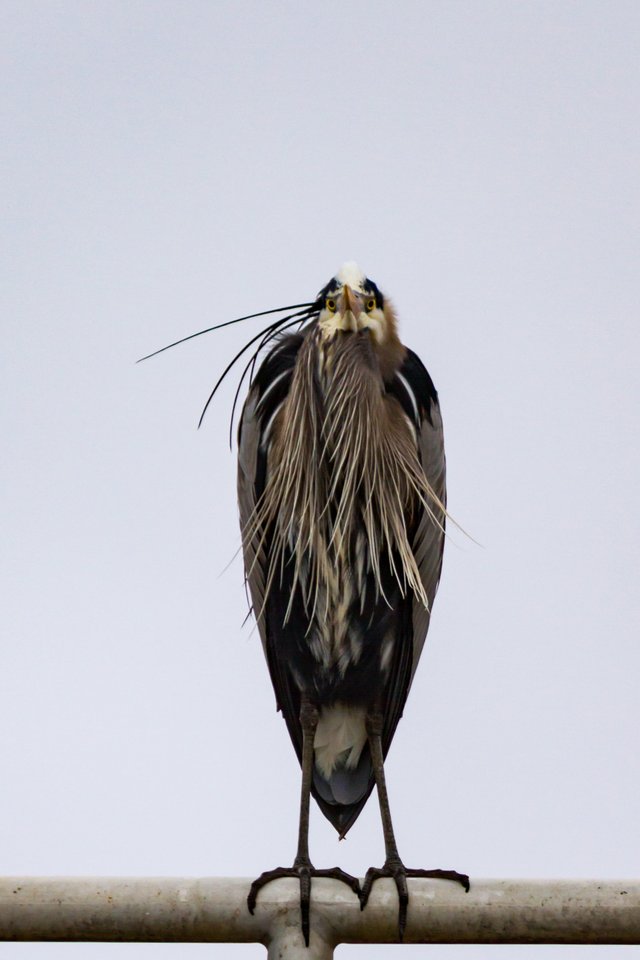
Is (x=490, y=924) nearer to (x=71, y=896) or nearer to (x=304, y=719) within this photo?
(x=71, y=896)

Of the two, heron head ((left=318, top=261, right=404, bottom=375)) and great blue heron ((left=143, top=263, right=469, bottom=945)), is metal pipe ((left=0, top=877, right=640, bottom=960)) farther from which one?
heron head ((left=318, top=261, right=404, bottom=375))

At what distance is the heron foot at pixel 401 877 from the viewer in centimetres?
236

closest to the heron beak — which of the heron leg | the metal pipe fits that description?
the heron leg

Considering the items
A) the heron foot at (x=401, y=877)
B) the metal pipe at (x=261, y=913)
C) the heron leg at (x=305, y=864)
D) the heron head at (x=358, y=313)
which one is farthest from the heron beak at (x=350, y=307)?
the metal pipe at (x=261, y=913)

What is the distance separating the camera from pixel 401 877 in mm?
2637

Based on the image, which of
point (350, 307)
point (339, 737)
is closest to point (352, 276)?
point (350, 307)

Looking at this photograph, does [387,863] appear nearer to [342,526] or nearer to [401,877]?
[401,877]

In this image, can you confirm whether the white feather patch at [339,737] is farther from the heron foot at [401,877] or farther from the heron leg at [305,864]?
the heron foot at [401,877]

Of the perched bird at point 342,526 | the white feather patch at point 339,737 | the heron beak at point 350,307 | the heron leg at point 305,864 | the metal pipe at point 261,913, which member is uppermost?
the heron beak at point 350,307

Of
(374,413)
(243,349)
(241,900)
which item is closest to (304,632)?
(374,413)

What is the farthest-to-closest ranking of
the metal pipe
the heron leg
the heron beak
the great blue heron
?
the heron beak, the great blue heron, the heron leg, the metal pipe

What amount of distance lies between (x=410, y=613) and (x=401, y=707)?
0.89ft

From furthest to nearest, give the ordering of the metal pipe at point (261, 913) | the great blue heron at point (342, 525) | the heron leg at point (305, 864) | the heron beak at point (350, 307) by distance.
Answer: the heron beak at point (350, 307) → the great blue heron at point (342, 525) → the heron leg at point (305, 864) → the metal pipe at point (261, 913)

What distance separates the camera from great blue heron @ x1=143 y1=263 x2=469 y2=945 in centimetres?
332
